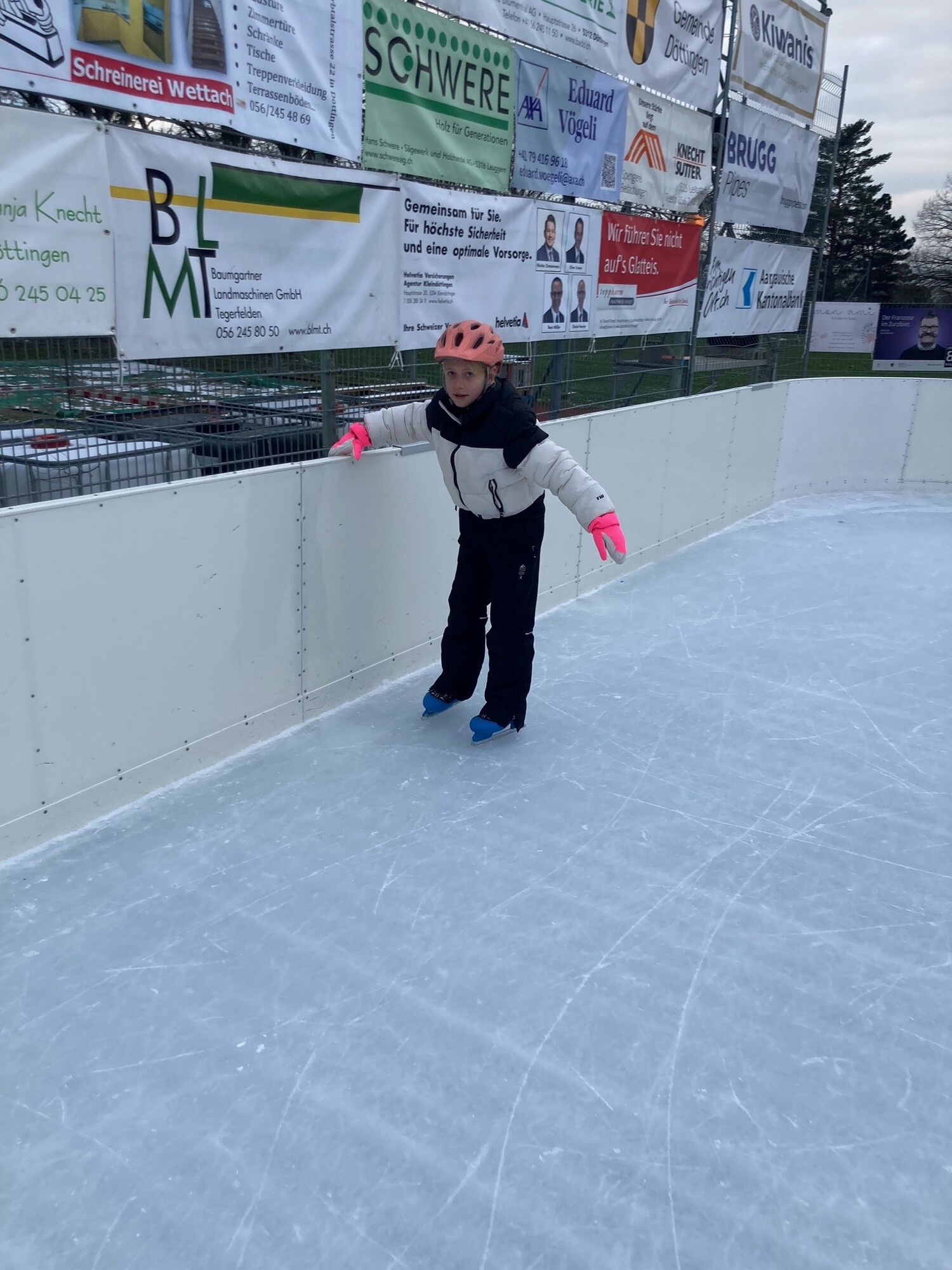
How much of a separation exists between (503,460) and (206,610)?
→ 105 cm

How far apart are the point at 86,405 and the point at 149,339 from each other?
294 mm

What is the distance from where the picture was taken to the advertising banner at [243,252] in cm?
282

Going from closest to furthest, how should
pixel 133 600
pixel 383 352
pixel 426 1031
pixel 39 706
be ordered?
1. pixel 426 1031
2. pixel 39 706
3. pixel 133 600
4. pixel 383 352

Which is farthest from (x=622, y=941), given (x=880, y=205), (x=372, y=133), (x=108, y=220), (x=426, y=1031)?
(x=880, y=205)

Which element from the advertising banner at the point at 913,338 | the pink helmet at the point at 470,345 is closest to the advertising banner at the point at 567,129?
the pink helmet at the point at 470,345

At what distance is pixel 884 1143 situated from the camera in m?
1.85

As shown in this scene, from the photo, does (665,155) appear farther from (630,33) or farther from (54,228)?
(54,228)

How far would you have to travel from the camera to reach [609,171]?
5.22m

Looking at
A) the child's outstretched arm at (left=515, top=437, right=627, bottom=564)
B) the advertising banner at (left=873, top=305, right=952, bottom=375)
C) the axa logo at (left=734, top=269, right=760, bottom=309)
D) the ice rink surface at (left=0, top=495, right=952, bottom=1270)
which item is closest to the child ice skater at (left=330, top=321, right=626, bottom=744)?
the child's outstretched arm at (left=515, top=437, right=627, bottom=564)

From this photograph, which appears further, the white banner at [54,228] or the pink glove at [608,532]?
the pink glove at [608,532]

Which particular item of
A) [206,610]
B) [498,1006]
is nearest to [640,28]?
[206,610]

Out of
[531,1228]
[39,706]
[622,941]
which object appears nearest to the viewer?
[531,1228]

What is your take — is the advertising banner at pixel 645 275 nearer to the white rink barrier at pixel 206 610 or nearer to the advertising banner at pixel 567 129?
the advertising banner at pixel 567 129

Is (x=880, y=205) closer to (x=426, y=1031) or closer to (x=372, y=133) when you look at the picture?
(x=372, y=133)
